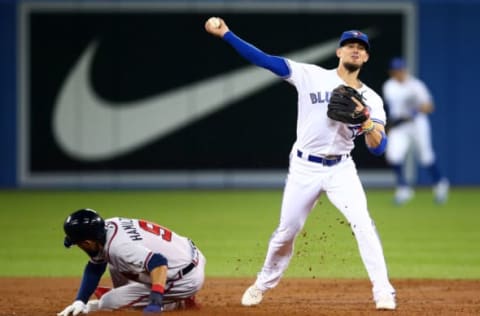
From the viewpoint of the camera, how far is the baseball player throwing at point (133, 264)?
676cm

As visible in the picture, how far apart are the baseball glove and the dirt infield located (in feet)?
4.62

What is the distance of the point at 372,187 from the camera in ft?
63.4

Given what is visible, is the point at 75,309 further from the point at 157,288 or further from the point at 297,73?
the point at 297,73

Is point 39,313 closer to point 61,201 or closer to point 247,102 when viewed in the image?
point 61,201

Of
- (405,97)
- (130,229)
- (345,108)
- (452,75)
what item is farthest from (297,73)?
(452,75)

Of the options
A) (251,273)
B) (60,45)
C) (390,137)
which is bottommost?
(251,273)

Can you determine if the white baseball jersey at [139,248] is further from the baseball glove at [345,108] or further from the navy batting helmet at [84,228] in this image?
the baseball glove at [345,108]

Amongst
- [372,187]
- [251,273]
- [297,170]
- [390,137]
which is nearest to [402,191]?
[390,137]

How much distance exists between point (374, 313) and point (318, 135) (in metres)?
1.35

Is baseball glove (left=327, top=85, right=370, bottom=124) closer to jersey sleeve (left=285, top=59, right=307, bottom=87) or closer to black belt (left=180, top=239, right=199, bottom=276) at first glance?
jersey sleeve (left=285, top=59, right=307, bottom=87)

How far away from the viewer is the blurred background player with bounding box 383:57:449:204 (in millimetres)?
16172

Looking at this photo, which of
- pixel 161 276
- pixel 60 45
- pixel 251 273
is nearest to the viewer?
pixel 161 276

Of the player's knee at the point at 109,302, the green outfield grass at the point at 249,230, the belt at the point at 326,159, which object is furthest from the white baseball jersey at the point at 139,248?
the green outfield grass at the point at 249,230

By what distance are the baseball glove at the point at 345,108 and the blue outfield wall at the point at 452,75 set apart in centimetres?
1246
